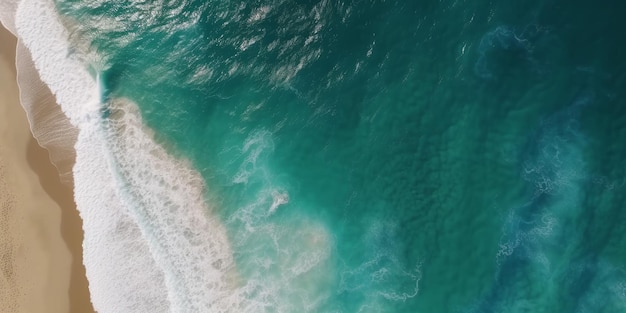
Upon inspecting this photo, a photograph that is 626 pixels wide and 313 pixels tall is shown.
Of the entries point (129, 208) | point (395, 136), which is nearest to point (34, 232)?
point (129, 208)

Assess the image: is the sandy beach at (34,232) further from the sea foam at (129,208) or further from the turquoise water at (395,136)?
the turquoise water at (395,136)

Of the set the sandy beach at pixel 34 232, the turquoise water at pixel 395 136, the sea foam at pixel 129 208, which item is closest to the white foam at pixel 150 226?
the sea foam at pixel 129 208

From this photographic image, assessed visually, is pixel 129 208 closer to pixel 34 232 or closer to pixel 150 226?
pixel 150 226

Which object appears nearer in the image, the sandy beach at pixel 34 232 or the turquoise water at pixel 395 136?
the sandy beach at pixel 34 232

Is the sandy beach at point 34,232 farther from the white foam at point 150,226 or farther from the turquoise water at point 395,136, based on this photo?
the turquoise water at point 395,136

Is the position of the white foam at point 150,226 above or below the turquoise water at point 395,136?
below
